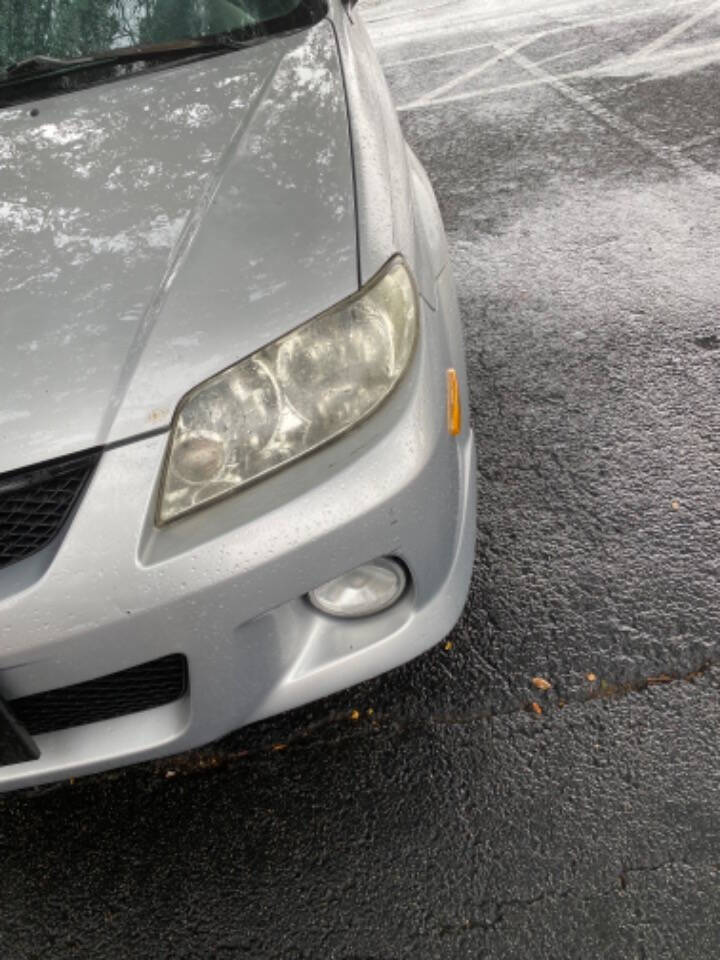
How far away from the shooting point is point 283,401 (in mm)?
1666

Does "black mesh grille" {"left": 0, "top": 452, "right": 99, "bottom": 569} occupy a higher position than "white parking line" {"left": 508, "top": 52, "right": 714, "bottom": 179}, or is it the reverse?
"black mesh grille" {"left": 0, "top": 452, "right": 99, "bottom": 569}

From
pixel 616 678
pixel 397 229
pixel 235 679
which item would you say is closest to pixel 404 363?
pixel 397 229

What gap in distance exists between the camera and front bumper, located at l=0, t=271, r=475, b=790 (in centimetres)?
154

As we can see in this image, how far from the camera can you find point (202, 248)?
1824mm

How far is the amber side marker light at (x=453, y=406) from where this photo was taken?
73.1 inches

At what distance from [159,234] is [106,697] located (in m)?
0.87

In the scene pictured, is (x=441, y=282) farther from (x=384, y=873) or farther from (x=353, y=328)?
(x=384, y=873)

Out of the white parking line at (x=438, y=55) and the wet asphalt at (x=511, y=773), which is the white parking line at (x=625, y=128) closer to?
the white parking line at (x=438, y=55)

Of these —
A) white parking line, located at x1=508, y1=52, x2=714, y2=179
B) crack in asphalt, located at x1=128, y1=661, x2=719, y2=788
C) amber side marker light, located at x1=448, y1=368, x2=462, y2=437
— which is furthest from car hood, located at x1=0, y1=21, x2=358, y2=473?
white parking line, located at x1=508, y1=52, x2=714, y2=179

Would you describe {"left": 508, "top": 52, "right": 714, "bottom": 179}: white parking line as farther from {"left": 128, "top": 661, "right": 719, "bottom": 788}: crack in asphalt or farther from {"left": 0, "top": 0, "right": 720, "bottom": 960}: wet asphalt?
{"left": 128, "top": 661, "right": 719, "bottom": 788}: crack in asphalt

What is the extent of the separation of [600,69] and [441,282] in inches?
183

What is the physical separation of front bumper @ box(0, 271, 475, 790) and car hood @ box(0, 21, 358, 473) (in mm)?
153

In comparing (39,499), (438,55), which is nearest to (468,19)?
(438,55)

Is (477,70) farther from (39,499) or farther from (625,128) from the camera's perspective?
(39,499)
